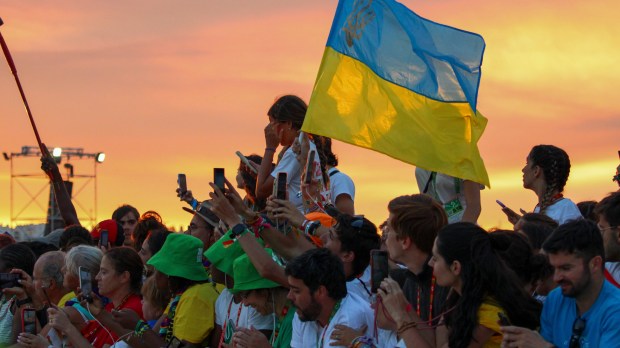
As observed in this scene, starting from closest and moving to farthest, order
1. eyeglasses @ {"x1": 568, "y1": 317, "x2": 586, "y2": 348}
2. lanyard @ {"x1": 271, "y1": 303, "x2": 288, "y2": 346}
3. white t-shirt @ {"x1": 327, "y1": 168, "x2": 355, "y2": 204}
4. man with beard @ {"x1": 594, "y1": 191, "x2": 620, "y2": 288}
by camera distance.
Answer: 1. eyeglasses @ {"x1": 568, "y1": 317, "x2": 586, "y2": 348}
2. man with beard @ {"x1": 594, "y1": 191, "x2": 620, "y2": 288}
3. lanyard @ {"x1": 271, "y1": 303, "x2": 288, "y2": 346}
4. white t-shirt @ {"x1": 327, "y1": 168, "x2": 355, "y2": 204}

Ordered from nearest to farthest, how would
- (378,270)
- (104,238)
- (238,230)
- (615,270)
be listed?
1. (378,270)
2. (615,270)
3. (238,230)
4. (104,238)

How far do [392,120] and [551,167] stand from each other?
4.99 feet

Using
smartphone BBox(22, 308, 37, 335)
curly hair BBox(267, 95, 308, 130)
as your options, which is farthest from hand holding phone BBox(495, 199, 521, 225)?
smartphone BBox(22, 308, 37, 335)

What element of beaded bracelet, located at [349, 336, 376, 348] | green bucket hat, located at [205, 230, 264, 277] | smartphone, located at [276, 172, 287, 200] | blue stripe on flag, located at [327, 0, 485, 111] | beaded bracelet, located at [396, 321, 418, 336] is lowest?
beaded bracelet, located at [349, 336, 376, 348]

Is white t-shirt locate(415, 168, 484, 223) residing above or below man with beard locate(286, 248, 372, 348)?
above

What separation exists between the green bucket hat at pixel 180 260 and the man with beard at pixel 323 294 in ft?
6.10

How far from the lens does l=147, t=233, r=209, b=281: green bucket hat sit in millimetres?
9039

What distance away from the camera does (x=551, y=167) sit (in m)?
9.32

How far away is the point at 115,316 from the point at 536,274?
3965mm

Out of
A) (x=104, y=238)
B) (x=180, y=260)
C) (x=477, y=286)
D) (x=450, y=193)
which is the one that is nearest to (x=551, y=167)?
(x=450, y=193)

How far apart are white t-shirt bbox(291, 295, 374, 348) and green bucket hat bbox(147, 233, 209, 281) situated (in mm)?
Answer: 1715

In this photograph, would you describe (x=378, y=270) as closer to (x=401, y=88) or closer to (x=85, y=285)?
(x=401, y=88)

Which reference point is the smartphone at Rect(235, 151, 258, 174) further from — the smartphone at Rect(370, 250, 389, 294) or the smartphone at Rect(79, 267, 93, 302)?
the smartphone at Rect(370, 250, 389, 294)

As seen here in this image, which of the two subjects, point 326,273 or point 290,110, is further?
point 290,110
